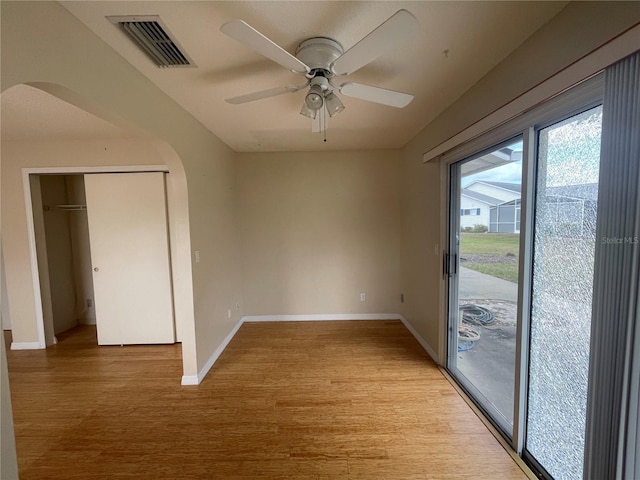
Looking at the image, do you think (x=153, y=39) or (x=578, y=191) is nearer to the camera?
(x=578, y=191)

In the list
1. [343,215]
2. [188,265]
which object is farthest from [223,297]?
Result: [343,215]

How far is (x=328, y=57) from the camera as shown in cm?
145

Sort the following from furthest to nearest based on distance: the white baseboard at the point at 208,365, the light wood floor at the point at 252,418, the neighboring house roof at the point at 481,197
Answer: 1. the white baseboard at the point at 208,365
2. the neighboring house roof at the point at 481,197
3. the light wood floor at the point at 252,418

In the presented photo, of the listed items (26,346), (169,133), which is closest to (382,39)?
(169,133)

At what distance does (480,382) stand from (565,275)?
4.33ft

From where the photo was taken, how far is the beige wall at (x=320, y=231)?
3.79 m

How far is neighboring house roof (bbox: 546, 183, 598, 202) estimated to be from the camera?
3.91 ft

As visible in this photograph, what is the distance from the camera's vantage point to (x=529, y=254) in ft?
5.01

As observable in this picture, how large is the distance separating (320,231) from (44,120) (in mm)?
3163

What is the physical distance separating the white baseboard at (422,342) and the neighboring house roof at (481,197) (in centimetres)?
165

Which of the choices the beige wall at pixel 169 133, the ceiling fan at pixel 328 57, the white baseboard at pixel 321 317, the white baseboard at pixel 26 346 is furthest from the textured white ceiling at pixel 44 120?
the white baseboard at pixel 321 317

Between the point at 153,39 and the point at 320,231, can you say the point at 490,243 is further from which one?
the point at 153,39

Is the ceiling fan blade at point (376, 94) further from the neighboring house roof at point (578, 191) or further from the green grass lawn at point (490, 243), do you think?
the green grass lawn at point (490, 243)

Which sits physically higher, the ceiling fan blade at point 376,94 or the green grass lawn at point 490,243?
the ceiling fan blade at point 376,94
